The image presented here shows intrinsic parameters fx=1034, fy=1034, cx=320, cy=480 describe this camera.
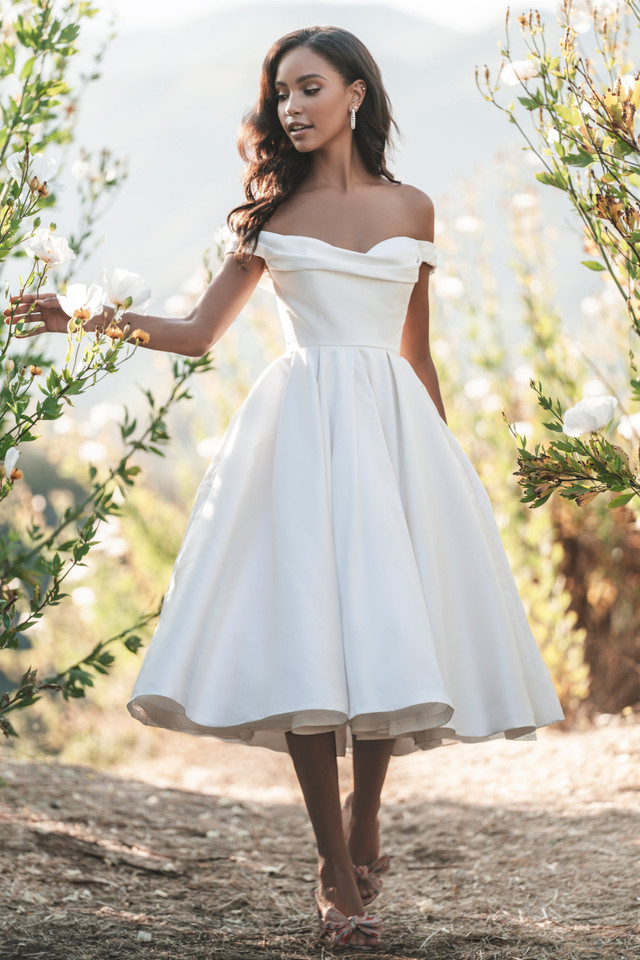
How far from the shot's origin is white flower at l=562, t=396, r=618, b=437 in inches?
67.6

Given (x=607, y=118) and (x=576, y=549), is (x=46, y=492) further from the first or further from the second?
(x=607, y=118)

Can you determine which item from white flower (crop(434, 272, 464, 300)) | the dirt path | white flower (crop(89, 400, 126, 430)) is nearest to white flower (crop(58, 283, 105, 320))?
the dirt path

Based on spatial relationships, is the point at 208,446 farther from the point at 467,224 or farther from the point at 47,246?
the point at 47,246

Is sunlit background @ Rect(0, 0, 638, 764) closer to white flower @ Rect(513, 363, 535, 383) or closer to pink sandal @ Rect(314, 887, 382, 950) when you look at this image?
white flower @ Rect(513, 363, 535, 383)

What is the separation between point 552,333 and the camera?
13.5 ft

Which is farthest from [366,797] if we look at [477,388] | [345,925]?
[477,388]

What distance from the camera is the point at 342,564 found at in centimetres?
189

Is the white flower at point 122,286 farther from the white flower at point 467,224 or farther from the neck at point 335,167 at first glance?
the white flower at point 467,224

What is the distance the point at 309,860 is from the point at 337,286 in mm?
1540

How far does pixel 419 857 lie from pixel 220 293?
159 cm

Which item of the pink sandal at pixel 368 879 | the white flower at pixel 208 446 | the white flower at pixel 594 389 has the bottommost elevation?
the pink sandal at pixel 368 879

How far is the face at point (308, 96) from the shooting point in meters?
2.20

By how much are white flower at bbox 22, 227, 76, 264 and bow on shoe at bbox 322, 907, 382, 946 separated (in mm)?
1283

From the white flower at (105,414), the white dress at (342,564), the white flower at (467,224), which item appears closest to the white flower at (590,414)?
the white dress at (342,564)
